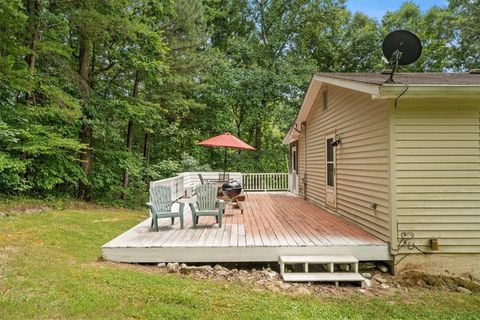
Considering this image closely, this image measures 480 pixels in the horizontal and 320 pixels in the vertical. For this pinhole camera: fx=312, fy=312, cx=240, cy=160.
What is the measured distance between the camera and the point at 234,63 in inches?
750

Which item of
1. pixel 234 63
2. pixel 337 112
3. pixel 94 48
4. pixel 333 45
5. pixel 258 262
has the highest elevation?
pixel 333 45

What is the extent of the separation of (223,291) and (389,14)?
22.9 metres

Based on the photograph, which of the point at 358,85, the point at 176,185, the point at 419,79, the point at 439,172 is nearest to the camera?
the point at 439,172

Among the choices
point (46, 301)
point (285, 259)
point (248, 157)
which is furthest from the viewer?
point (248, 157)

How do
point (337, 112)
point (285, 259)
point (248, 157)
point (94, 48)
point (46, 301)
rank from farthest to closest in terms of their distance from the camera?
point (248, 157) < point (94, 48) < point (337, 112) < point (285, 259) < point (46, 301)

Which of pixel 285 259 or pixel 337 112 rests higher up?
pixel 337 112

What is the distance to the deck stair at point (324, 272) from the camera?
13.2 ft

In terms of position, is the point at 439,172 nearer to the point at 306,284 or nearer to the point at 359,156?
the point at 359,156

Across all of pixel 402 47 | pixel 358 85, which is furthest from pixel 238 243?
pixel 402 47

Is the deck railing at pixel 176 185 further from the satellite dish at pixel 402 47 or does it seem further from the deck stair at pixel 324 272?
the satellite dish at pixel 402 47

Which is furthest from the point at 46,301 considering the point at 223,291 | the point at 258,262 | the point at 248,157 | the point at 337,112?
the point at 248,157

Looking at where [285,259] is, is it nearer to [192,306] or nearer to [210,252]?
[210,252]

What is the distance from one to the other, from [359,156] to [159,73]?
8.53 metres

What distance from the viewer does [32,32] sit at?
8492 mm
